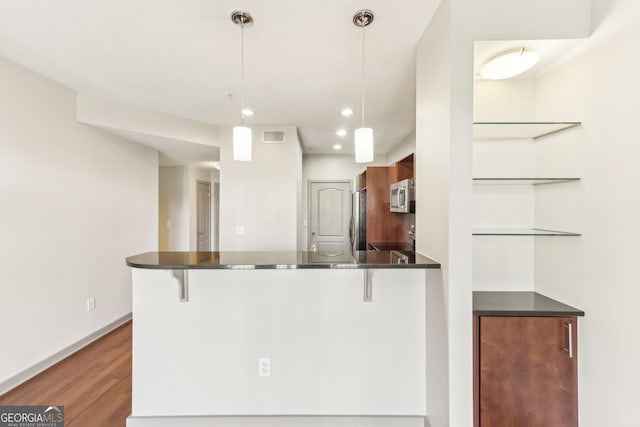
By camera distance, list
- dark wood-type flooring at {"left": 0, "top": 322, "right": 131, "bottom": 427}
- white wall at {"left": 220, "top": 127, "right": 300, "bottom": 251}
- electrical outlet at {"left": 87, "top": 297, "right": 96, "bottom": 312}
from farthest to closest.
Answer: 1. white wall at {"left": 220, "top": 127, "right": 300, "bottom": 251}
2. electrical outlet at {"left": 87, "top": 297, "right": 96, "bottom": 312}
3. dark wood-type flooring at {"left": 0, "top": 322, "right": 131, "bottom": 427}

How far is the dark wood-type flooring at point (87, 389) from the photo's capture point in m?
1.96

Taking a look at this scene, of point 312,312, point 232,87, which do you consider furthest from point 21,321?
point 232,87

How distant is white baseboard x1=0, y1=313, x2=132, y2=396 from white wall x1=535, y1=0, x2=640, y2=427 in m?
3.83

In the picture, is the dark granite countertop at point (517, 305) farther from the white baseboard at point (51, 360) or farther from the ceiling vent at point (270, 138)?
the white baseboard at point (51, 360)

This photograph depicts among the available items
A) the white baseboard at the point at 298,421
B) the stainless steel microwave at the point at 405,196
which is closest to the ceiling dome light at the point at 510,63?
the stainless steel microwave at the point at 405,196

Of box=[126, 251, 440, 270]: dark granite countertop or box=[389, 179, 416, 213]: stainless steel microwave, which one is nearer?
box=[126, 251, 440, 270]: dark granite countertop

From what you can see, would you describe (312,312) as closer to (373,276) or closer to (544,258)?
(373,276)

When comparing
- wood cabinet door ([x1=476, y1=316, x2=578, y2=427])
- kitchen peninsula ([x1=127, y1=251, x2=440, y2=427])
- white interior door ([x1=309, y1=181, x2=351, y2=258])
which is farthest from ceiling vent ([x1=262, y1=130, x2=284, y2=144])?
wood cabinet door ([x1=476, y1=316, x2=578, y2=427])

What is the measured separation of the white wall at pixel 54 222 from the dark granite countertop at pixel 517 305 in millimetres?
3343

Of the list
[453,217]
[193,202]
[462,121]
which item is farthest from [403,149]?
[193,202]

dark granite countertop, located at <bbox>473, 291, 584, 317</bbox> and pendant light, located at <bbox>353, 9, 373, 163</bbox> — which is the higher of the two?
pendant light, located at <bbox>353, 9, 373, 163</bbox>

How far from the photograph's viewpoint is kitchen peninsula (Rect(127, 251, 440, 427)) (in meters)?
1.85

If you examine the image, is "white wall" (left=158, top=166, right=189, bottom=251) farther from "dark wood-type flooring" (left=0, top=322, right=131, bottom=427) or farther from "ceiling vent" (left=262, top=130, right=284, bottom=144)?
"dark wood-type flooring" (left=0, top=322, right=131, bottom=427)

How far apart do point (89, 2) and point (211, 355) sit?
7.13 feet
